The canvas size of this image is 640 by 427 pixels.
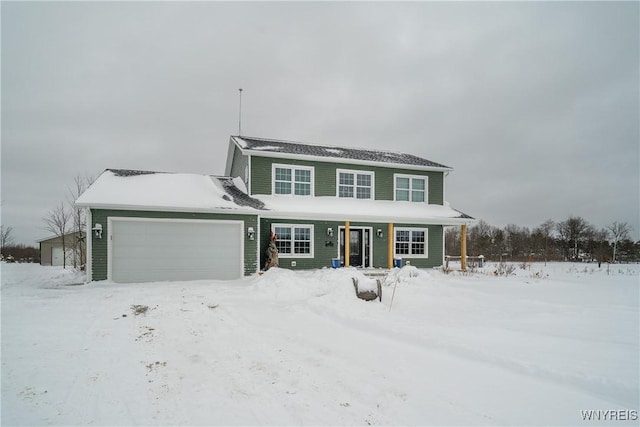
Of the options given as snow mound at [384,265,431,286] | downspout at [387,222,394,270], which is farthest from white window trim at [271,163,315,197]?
snow mound at [384,265,431,286]

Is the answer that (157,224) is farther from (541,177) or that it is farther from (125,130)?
(541,177)

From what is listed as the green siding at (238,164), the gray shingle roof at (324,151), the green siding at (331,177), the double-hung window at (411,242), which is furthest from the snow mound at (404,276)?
the green siding at (238,164)

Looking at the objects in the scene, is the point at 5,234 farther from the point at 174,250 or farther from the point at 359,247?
the point at 359,247

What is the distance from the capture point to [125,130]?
24.0 metres

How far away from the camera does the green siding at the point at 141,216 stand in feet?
36.6

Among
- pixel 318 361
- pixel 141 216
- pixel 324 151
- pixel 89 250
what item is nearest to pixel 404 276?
Result: pixel 318 361

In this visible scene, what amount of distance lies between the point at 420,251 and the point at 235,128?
18041 mm

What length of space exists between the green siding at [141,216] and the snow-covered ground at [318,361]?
9.52 feet

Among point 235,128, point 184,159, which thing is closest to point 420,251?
point 235,128

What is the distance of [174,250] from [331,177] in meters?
8.24

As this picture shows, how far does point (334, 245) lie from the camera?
15.8 meters

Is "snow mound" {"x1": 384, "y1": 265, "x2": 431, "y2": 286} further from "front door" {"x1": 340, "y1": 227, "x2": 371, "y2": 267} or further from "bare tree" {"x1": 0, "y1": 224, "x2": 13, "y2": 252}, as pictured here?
"bare tree" {"x1": 0, "y1": 224, "x2": 13, "y2": 252}

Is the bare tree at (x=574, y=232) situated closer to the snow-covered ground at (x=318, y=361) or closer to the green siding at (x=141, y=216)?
the snow-covered ground at (x=318, y=361)

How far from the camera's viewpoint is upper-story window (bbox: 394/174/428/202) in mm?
17692
